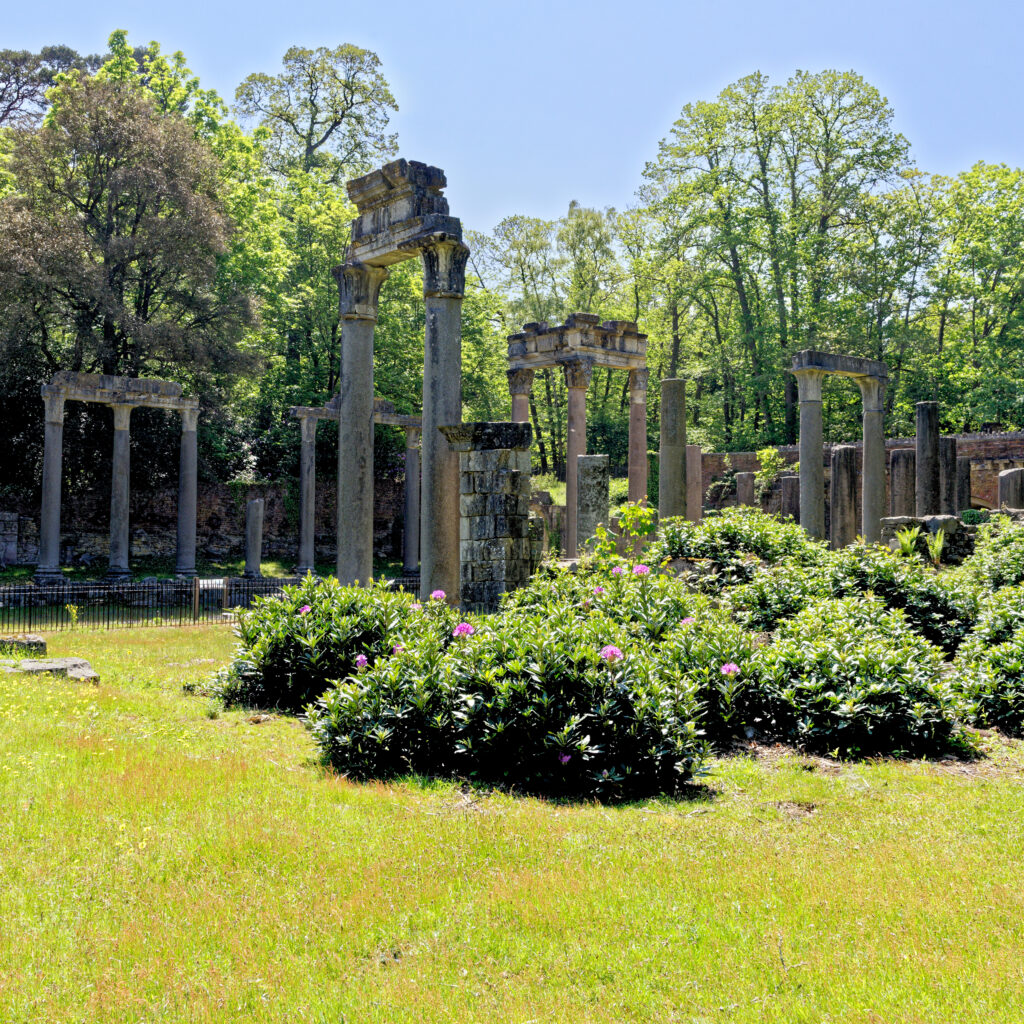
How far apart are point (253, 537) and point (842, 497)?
16.3 metres

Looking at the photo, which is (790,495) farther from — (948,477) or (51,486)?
(51,486)

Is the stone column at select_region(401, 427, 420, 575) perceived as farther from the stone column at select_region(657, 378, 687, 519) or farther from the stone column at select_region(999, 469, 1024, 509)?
the stone column at select_region(999, 469, 1024, 509)

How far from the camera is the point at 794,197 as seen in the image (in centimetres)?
3756

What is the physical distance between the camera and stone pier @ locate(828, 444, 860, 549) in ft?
61.7

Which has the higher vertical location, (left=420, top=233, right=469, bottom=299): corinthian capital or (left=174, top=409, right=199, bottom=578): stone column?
(left=420, top=233, right=469, bottom=299): corinthian capital

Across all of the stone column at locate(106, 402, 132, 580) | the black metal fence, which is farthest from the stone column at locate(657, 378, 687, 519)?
the stone column at locate(106, 402, 132, 580)

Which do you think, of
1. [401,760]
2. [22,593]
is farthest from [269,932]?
[22,593]

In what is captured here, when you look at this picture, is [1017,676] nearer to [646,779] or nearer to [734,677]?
[734,677]

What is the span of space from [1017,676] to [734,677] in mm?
2703

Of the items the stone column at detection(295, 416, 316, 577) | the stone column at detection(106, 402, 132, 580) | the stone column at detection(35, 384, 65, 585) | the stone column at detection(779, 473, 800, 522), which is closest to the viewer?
the stone column at detection(35, 384, 65, 585)

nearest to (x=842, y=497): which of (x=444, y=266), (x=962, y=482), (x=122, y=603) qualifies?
(x=962, y=482)

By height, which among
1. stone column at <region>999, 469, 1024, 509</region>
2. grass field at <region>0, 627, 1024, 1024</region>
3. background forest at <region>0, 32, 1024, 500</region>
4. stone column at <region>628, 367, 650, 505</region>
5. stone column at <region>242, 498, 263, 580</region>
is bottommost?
grass field at <region>0, 627, 1024, 1024</region>

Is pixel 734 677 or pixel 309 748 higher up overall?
pixel 734 677

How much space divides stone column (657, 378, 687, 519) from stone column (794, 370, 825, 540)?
3.14 m
